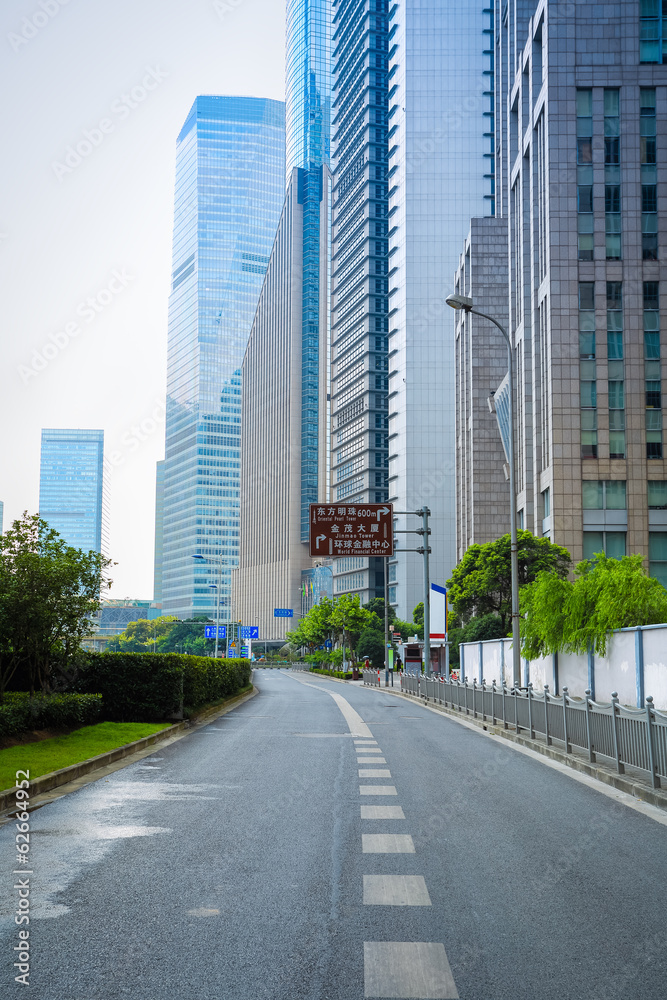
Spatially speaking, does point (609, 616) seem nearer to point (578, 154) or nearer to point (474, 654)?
point (474, 654)

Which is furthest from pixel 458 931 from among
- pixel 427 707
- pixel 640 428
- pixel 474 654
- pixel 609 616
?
pixel 640 428

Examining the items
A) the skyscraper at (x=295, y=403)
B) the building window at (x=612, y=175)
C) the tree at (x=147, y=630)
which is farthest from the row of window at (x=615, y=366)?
the skyscraper at (x=295, y=403)

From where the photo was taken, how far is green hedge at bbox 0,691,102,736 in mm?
16781

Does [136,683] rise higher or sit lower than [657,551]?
lower

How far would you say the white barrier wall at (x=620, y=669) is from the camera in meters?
21.1

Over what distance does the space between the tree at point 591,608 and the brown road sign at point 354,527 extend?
34.0ft

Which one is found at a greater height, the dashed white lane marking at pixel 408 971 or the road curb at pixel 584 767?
the dashed white lane marking at pixel 408 971

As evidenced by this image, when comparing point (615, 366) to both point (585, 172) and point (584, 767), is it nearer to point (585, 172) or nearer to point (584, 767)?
point (585, 172)

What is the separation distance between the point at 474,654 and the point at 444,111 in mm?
104536

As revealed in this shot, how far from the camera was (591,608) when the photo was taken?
25.7m

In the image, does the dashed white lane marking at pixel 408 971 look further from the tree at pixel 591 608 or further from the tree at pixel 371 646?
the tree at pixel 371 646

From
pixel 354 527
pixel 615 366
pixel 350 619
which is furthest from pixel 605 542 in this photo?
pixel 350 619

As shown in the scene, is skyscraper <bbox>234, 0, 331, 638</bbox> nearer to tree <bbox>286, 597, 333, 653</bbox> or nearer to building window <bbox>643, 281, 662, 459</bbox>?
tree <bbox>286, 597, 333, 653</bbox>

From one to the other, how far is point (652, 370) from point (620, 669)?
3980 centimetres
